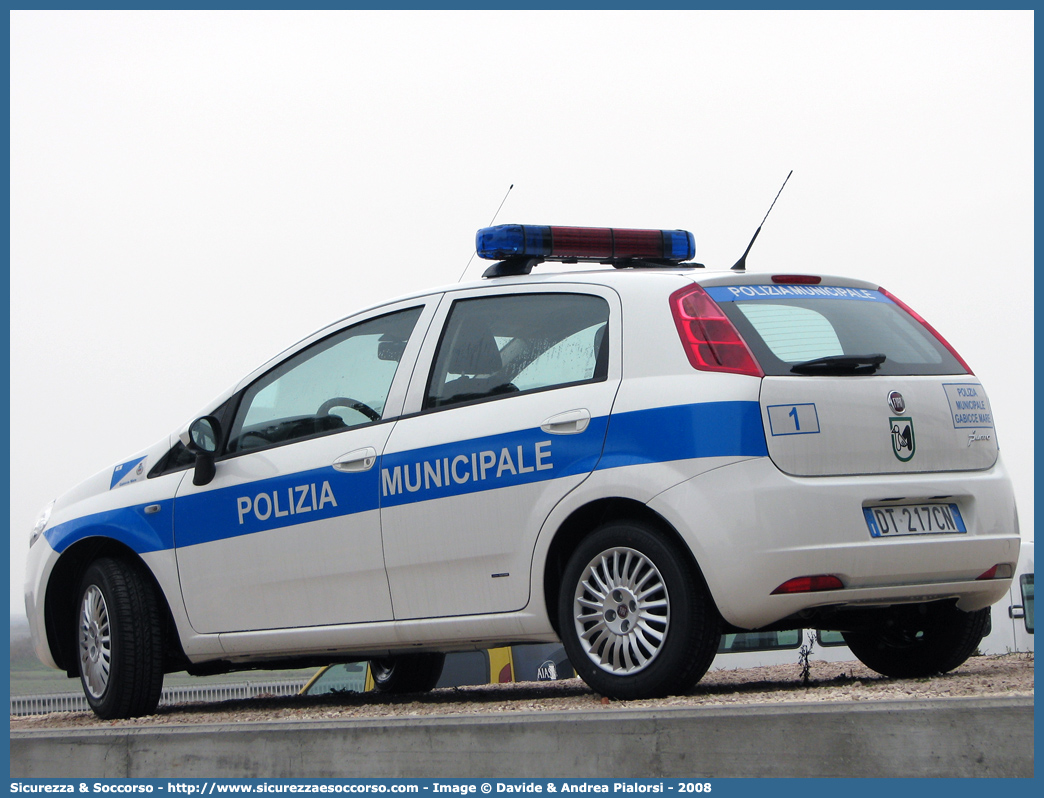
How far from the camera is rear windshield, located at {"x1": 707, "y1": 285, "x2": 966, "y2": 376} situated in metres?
5.07

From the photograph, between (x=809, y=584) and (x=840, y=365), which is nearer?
(x=809, y=584)

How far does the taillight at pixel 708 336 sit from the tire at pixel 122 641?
3.08 meters

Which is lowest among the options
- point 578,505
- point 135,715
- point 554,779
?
point 135,715

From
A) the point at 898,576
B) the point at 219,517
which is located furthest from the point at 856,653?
the point at 219,517

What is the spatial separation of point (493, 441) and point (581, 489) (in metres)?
0.47

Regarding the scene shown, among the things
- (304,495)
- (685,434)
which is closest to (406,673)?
(304,495)

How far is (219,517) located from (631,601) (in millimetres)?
2272

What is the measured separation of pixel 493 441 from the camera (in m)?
5.34

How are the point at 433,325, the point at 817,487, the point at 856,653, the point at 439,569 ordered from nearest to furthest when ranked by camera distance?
the point at 817,487 → the point at 439,569 → the point at 433,325 → the point at 856,653

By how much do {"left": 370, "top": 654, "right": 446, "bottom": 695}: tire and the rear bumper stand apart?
12.6 ft

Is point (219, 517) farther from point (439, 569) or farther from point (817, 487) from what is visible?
point (817, 487)

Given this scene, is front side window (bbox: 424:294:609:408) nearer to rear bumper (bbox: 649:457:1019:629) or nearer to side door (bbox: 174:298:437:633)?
side door (bbox: 174:298:437:633)

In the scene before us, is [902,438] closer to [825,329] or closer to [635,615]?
[825,329]

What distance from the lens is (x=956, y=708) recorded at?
143 inches
